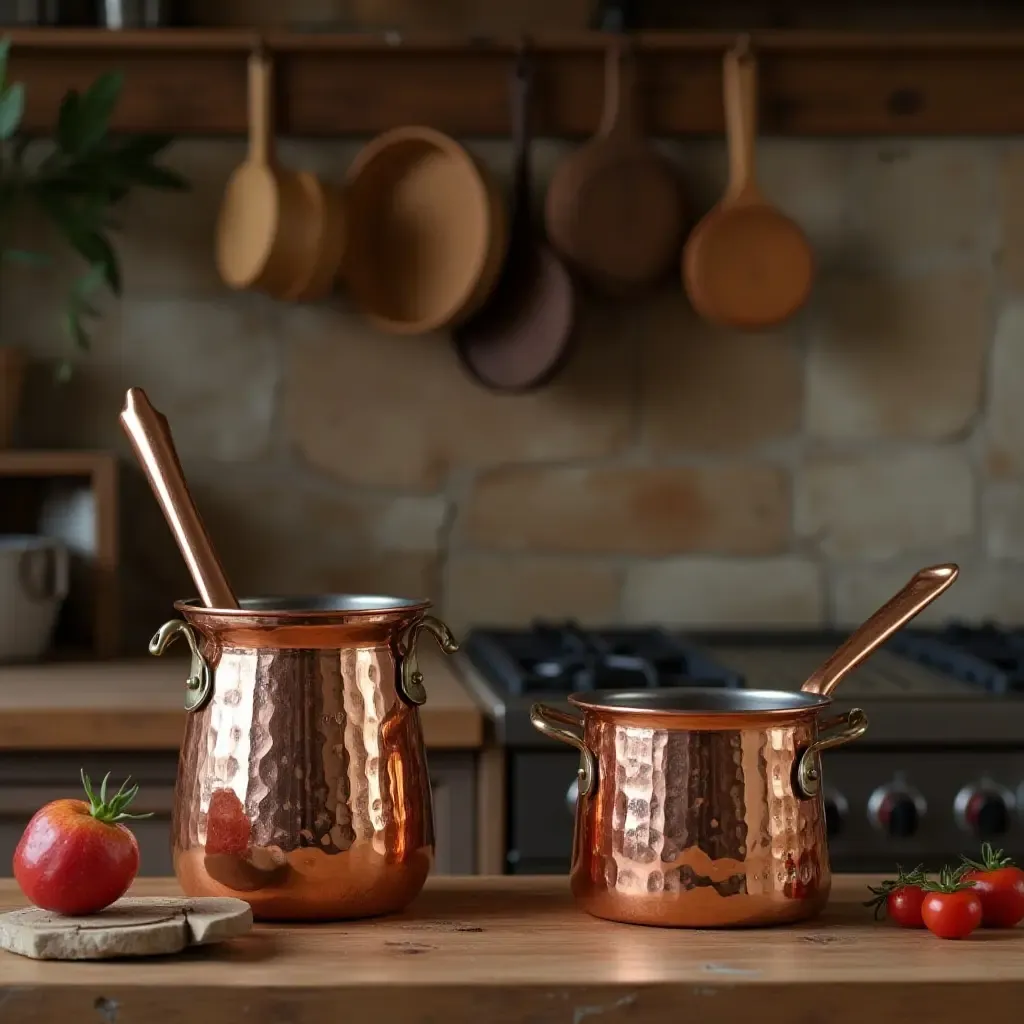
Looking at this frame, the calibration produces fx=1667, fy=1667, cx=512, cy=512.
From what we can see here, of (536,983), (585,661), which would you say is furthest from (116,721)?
(536,983)

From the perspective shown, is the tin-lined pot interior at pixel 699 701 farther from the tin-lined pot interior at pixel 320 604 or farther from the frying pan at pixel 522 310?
the frying pan at pixel 522 310

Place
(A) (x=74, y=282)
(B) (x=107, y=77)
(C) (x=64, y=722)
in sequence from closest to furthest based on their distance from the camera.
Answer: (C) (x=64, y=722) < (B) (x=107, y=77) < (A) (x=74, y=282)

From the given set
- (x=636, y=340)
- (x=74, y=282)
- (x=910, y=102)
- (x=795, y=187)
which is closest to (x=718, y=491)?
(x=636, y=340)

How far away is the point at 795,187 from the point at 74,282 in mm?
1085

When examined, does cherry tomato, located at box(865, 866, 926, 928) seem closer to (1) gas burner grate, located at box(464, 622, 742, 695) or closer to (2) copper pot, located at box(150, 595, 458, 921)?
(2) copper pot, located at box(150, 595, 458, 921)

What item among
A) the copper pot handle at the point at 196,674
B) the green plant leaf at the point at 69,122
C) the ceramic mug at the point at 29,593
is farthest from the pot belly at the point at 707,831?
the green plant leaf at the point at 69,122

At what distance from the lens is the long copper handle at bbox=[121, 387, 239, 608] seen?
3.11 ft

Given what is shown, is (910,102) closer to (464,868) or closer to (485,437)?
(485,437)

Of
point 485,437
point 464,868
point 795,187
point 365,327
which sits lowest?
point 464,868

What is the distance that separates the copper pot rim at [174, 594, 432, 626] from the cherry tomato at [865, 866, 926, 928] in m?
0.31

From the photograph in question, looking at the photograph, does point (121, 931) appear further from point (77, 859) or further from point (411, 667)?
point (411, 667)

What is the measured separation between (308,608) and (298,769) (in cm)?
14

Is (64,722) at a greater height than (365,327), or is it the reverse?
(365,327)

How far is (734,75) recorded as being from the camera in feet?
7.86
